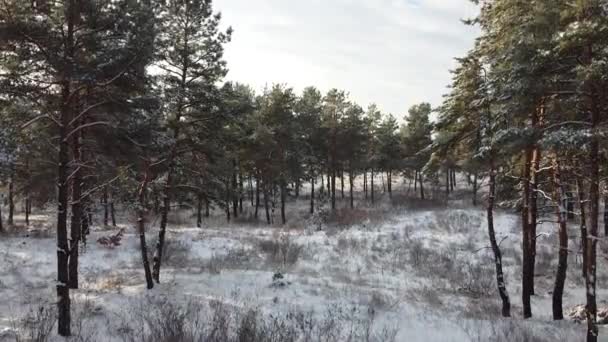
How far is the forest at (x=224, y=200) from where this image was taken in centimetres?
962

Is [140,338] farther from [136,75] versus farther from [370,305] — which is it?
[370,305]

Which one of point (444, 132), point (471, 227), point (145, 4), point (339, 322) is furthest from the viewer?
point (471, 227)

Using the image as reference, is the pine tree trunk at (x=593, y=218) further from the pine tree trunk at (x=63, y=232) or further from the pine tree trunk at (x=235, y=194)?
the pine tree trunk at (x=235, y=194)

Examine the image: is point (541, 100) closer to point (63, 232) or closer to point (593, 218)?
point (593, 218)

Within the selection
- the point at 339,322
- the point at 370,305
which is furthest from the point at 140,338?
the point at 370,305

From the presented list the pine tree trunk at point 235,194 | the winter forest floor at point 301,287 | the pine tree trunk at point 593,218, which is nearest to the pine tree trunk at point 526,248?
the winter forest floor at point 301,287

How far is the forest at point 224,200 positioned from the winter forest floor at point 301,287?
11cm

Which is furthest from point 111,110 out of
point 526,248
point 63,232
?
point 526,248

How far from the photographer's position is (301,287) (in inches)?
603

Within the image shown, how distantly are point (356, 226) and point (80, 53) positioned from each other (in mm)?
21229

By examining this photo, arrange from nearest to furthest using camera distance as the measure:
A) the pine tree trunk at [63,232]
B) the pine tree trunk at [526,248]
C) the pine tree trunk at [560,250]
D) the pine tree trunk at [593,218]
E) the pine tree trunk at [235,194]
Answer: the pine tree trunk at [63,232], the pine tree trunk at [593,218], the pine tree trunk at [560,250], the pine tree trunk at [526,248], the pine tree trunk at [235,194]

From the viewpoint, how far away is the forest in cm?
962

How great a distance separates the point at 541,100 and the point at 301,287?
963 cm

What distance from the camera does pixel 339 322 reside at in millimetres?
11797
